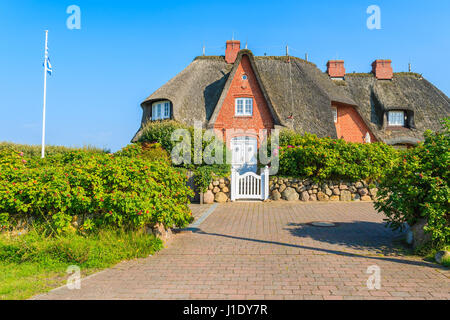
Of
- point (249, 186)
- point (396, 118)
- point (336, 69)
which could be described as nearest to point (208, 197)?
point (249, 186)

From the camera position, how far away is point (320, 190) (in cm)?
1417

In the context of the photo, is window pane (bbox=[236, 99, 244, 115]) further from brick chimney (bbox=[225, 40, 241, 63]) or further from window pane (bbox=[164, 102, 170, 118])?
brick chimney (bbox=[225, 40, 241, 63])

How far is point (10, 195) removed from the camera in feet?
19.8

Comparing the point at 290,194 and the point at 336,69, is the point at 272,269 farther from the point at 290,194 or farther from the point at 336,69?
the point at 336,69

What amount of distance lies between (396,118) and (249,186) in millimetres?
19548

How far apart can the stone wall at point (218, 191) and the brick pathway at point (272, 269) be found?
5.35m

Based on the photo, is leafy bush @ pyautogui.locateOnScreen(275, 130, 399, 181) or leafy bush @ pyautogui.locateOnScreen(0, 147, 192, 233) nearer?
leafy bush @ pyautogui.locateOnScreen(0, 147, 192, 233)

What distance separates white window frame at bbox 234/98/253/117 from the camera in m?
22.7

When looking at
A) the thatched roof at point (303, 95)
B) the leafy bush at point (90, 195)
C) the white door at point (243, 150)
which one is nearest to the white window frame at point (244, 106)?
the thatched roof at point (303, 95)

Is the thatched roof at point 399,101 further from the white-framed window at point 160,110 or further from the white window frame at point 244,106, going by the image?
the white-framed window at point 160,110

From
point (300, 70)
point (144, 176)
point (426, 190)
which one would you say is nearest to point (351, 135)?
point (300, 70)

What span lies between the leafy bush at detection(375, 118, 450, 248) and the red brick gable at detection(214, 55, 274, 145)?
15.8 m

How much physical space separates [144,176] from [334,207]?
8305 mm

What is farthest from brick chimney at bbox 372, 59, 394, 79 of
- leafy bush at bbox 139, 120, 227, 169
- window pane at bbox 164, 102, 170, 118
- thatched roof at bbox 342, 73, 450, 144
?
leafy bush at bbox 139, 120, 227, 169
